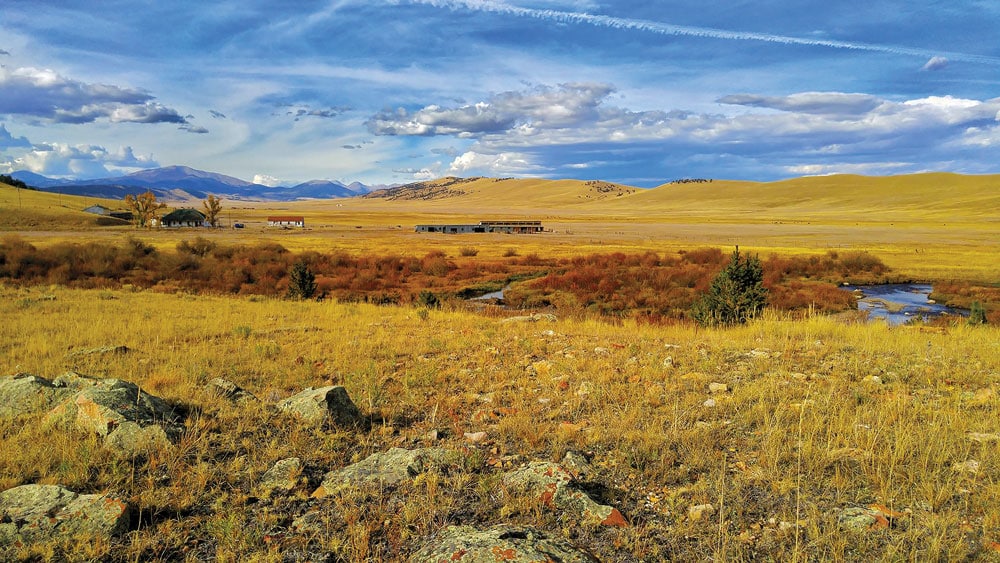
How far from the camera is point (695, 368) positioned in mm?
8516

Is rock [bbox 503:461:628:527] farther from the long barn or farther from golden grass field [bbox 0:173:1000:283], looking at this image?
the long barn

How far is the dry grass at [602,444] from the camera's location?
12.7 ft

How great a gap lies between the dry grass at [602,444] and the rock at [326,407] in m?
0.22

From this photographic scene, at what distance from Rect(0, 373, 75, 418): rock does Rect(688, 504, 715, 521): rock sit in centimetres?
729

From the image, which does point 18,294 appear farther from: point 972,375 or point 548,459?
point 972,375

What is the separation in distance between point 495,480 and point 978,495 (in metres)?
4.04

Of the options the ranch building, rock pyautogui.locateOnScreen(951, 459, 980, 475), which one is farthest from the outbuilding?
rock pyautogui.locateOnScreen(951, 459, 980, 475)

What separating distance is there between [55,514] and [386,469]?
2.53 m

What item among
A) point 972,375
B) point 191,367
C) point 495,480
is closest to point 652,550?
point 495,480

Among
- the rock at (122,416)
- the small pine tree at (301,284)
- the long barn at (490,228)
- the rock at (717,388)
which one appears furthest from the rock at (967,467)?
the long barn at (490,228)

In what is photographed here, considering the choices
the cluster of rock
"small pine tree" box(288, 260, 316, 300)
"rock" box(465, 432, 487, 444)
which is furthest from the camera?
"small pine tree" box(288, 260, 316, 300)

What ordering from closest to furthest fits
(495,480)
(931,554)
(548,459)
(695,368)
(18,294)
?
(931,554)
(495,480)
(548,459)
(695,368)
(18,294)

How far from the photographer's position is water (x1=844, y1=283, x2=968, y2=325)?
2525cm

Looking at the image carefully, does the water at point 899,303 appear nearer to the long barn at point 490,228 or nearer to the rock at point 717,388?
the rock at point 717,388
